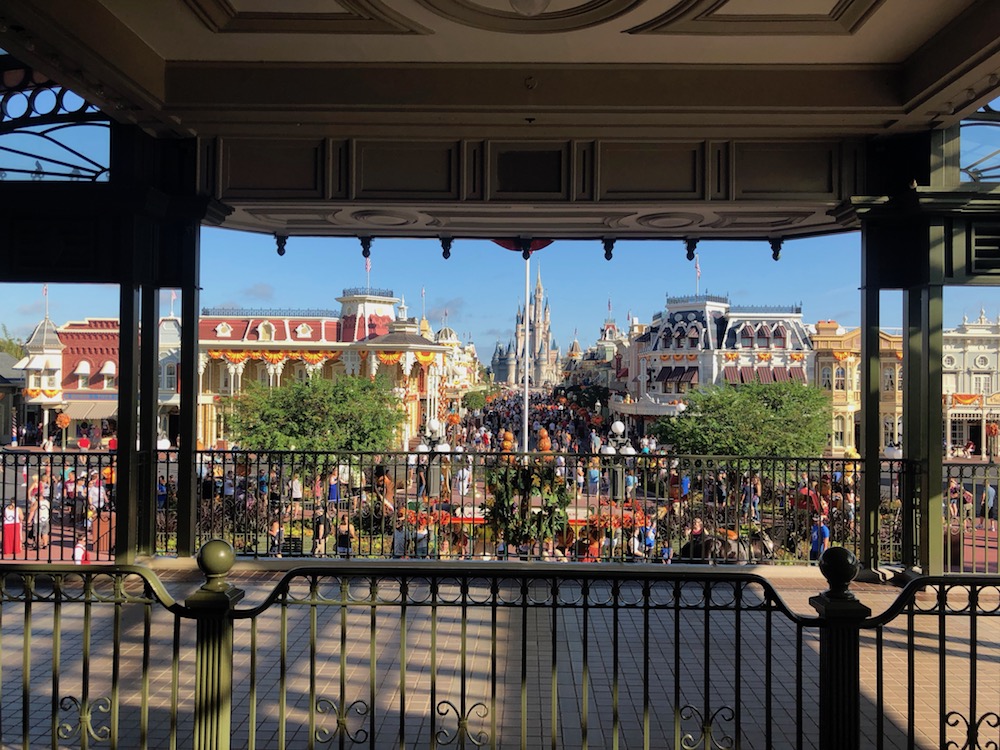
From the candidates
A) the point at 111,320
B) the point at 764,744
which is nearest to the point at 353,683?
the point at 764,744

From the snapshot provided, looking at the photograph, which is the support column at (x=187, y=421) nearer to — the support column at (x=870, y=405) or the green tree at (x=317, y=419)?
the support column at (x=870, y=405)

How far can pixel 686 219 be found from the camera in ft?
22.1

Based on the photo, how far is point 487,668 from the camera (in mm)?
4043

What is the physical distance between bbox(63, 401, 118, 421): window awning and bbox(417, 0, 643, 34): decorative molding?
4010 cm

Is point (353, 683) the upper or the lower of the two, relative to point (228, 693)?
lower

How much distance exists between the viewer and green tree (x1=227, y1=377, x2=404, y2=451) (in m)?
25.9

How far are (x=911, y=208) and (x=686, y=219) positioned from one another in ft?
6.24

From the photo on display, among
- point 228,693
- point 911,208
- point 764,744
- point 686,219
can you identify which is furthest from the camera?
point 686,219

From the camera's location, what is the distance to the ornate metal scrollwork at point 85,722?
2852 mm

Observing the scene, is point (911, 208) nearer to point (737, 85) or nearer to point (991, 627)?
point (737, 85)

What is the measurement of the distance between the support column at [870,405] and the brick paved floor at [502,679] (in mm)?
510

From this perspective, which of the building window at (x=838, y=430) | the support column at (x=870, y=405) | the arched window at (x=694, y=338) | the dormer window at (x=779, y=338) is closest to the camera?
the support column at (x=870, y=405)

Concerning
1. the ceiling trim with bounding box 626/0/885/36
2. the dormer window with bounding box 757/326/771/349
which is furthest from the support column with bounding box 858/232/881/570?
the dormer window with bounding box 757/326/771/349

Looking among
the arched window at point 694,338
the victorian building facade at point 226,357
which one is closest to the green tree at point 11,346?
the victorian building facade at point 226,357
